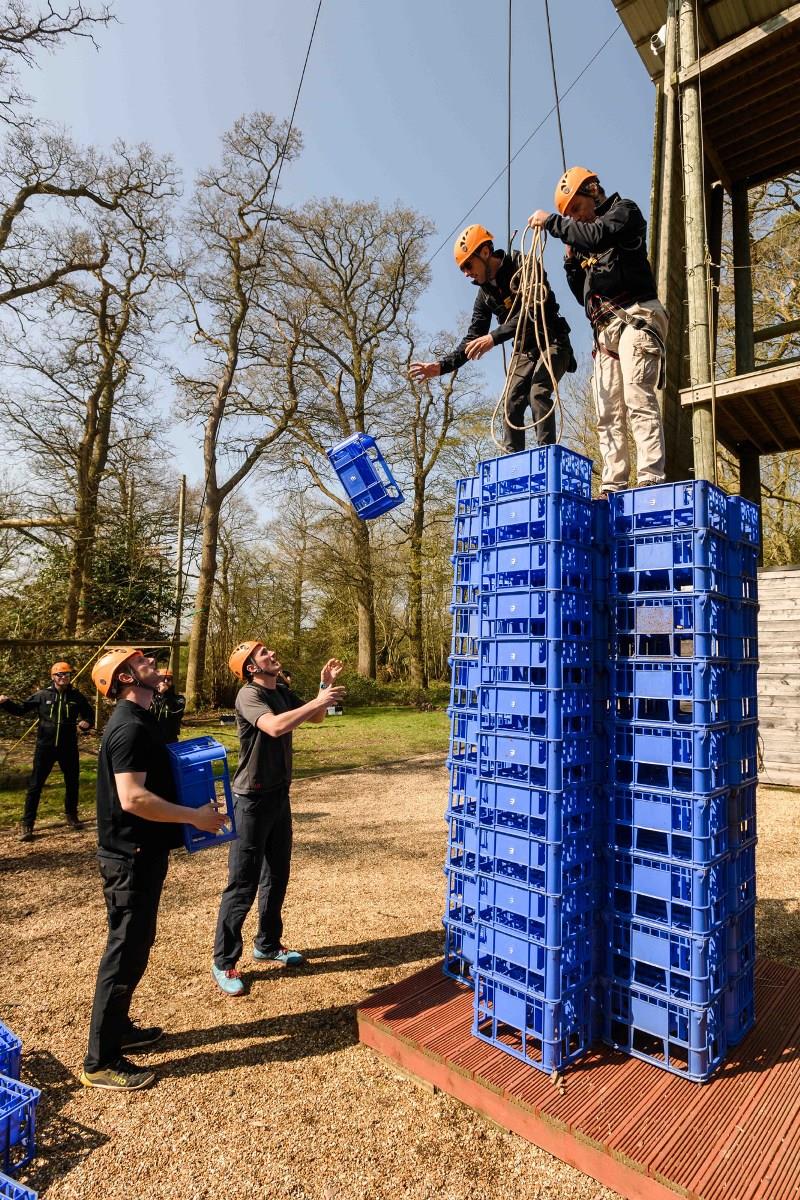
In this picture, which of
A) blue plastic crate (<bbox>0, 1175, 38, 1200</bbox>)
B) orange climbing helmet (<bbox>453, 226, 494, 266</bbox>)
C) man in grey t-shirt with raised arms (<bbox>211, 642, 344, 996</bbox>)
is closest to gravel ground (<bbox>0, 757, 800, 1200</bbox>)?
man in grey t-shirt with raised arms (<bbox>211, 642, 344, 996</bbox>)

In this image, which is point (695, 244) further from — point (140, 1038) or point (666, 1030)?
point (140, 1038)

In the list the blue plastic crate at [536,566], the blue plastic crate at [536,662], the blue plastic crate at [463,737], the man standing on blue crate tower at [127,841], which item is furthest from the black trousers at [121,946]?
the blue plastic crate at [536,566]

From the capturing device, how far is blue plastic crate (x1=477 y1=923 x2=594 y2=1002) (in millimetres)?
3098

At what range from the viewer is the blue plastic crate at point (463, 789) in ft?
12.0

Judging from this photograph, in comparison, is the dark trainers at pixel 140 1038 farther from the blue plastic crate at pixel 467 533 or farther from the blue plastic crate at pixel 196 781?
the blue plastic crate at pixel 467 533

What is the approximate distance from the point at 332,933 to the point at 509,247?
209 inches

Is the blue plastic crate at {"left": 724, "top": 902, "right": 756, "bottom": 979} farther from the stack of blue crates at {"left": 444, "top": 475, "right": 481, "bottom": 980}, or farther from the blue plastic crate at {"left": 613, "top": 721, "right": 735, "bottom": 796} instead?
the stack of blue crates at {"left": 444, "top": 475, "right": 481, "bottom": 980}

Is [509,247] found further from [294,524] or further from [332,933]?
[294,524]

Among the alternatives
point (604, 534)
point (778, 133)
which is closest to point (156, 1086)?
point (604, 534)

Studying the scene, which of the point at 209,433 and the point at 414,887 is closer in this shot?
the point at 414,887

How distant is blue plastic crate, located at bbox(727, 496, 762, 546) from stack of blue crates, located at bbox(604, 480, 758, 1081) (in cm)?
2

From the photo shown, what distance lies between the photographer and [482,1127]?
3.05 metres

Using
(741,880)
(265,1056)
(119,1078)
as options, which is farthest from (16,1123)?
(741,880)

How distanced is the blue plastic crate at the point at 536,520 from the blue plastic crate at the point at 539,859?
148 centimetres
